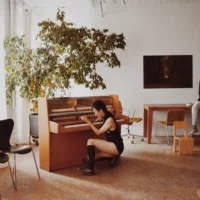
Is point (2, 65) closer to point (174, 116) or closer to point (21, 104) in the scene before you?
point (21, 104)

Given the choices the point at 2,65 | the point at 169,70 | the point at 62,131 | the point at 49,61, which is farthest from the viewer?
the point at 169,70

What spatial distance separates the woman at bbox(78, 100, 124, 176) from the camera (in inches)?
181

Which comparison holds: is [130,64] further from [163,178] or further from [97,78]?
[163,178]

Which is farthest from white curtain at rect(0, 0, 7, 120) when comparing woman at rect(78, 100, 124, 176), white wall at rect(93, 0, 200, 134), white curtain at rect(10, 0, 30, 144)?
white wall at rect(93, 0, 200, 134)

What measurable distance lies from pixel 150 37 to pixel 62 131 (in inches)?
155

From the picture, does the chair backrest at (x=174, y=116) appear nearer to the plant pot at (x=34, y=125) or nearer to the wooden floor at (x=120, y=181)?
the wooden floor at (x=120, y=181)

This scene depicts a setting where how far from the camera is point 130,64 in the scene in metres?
7.46

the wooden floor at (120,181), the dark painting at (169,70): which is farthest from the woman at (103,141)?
the dark painting at (169,70)

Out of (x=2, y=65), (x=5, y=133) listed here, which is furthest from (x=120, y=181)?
(x=2, y=65)

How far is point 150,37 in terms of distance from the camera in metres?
7.43

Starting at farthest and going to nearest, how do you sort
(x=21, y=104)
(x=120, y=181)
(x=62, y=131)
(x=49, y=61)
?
1. (x=21, y=104)
2. (x=49, y=61)
3. (x=62, y=131)
4. (x=120, y=181)

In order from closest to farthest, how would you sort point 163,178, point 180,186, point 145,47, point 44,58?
point 180,186 < point 163,178 < point 44,58 < point 145,47

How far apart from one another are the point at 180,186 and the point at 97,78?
2.89 metres

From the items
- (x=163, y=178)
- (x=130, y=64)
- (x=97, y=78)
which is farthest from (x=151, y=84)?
(x=163, y=178)
